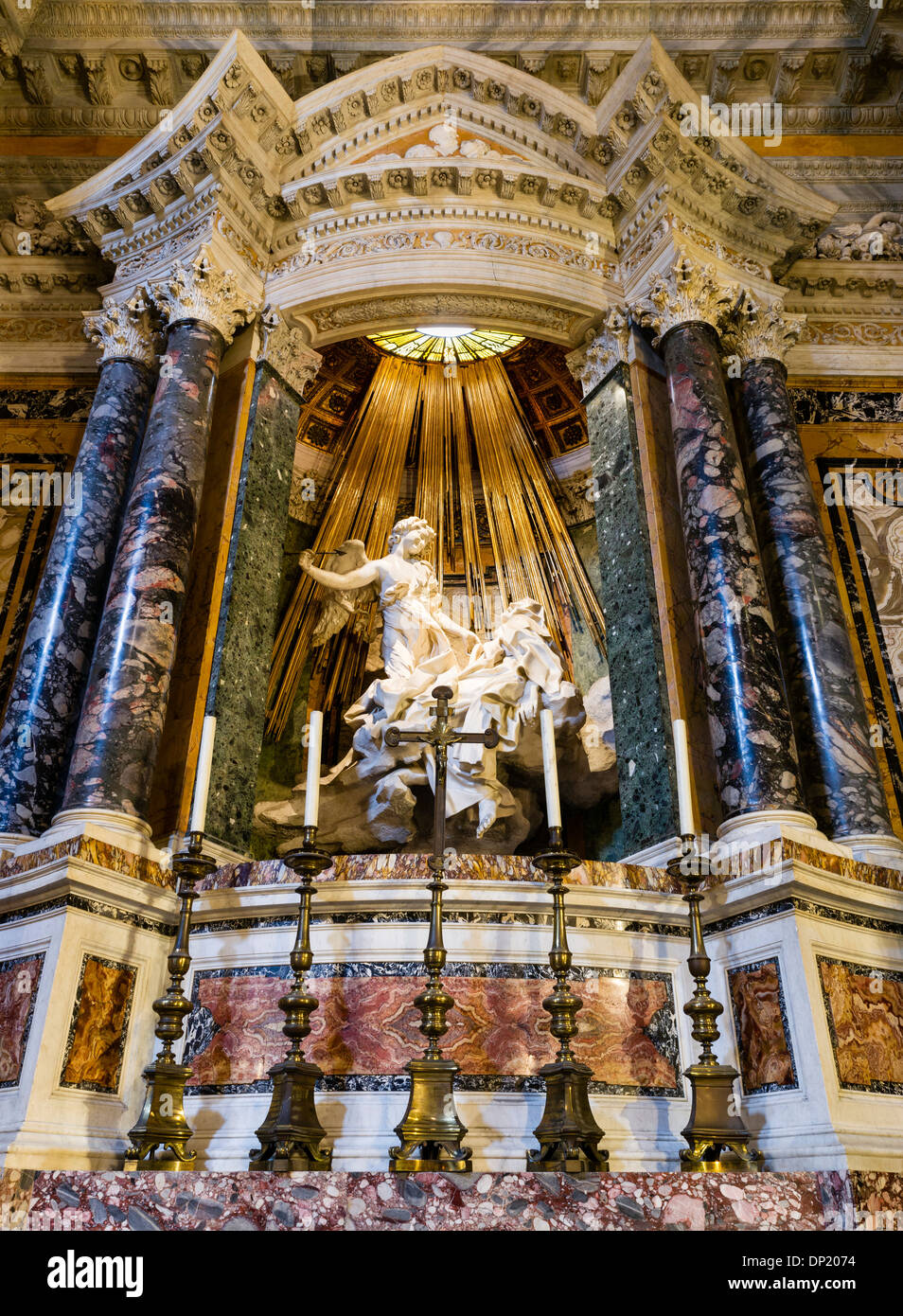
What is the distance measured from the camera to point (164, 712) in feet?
16.8

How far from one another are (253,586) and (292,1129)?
3.10 metres

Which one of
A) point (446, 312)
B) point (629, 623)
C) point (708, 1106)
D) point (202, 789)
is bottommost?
point (708, 1106)

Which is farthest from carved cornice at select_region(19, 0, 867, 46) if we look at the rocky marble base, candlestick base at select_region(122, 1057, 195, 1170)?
the rocky marble base

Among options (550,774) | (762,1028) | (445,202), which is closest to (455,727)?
(550,774)

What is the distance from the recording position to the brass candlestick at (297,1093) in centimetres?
340

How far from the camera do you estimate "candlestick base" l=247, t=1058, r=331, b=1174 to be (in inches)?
133

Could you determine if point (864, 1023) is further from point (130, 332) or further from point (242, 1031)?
point (130, 332)

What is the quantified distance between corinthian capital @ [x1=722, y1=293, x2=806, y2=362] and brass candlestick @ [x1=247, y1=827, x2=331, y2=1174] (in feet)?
14.3

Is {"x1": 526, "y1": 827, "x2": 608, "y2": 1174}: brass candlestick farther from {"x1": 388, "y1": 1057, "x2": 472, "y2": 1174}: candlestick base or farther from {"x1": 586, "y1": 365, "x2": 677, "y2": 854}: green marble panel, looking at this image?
{"x1": 586, "y1": 365, "x2": 677, "y2": 854}: green marble panel

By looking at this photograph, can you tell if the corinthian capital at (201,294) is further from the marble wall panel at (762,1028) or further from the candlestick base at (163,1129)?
the marble wall panel at (762,1028)

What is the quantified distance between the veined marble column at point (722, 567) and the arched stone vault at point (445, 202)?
36cm

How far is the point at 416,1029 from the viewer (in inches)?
160

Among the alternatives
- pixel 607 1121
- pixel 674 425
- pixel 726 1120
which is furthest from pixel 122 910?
pixel 674 425
